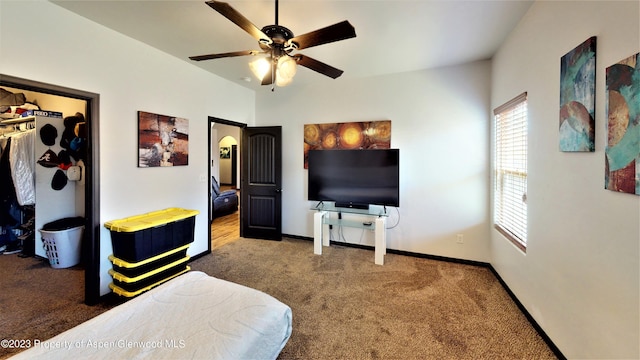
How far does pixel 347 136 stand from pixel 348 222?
1.37m

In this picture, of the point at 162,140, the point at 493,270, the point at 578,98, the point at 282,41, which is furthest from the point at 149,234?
the point at 493,270

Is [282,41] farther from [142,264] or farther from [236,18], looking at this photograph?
[142,264]

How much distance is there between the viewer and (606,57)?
138 cm

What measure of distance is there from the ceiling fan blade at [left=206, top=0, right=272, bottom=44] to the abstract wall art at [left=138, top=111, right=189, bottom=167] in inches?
77.6

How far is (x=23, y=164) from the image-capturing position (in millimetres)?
3547

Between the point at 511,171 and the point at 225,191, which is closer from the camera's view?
the point at 511,171

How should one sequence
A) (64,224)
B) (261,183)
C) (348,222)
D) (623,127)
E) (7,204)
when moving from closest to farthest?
(623,127)
(64,224)
(7,204)
(348,222)
(261,183)

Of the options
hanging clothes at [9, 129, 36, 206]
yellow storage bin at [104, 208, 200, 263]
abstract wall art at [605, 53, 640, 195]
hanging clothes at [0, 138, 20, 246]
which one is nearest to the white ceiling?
abstract wall art at [605, 53, 640, 195]

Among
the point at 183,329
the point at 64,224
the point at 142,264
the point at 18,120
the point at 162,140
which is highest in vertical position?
the point at 18,120

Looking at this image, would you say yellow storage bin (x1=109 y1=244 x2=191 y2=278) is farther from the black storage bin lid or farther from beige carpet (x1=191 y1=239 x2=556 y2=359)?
the black storage bin lid

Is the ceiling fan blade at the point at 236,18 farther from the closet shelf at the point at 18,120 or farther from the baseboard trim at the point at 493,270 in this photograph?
the closet shelf at the point at 18,120

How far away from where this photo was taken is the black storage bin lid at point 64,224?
10.8ft

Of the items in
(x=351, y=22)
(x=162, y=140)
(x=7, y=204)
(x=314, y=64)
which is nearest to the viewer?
(x=314, y=64)

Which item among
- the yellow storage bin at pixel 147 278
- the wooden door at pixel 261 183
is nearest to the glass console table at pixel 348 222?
the wooden door at pixel 261 183
